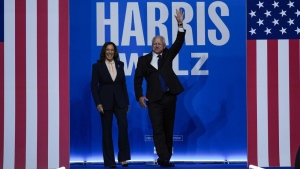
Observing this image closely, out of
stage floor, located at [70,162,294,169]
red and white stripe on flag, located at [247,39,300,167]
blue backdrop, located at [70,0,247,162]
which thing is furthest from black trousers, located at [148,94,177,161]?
red and white stripe on flag, located at [247,39,300,167]

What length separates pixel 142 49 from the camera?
25.5 feet

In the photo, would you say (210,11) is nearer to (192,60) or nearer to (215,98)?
(192,60)

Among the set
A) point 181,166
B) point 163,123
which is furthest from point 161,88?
point 181,166

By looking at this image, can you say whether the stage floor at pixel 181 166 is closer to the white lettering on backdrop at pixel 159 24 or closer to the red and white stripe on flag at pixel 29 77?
the red and white stripe on flag at pixel 29 77

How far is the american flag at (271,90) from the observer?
679 cm

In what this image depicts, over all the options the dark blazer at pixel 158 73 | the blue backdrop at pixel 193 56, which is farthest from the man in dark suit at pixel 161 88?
the blue backdrop at pixel 193 56

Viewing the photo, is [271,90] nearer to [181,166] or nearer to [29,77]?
[181,166]

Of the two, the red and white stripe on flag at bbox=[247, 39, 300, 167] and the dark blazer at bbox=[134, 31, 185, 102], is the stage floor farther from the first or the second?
the dark blazer at bbox=[134, 31, 185, 102]

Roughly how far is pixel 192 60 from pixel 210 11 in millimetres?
696

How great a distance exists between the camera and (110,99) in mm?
6953

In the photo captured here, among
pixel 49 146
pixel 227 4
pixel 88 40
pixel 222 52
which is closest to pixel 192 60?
pixel 222 52

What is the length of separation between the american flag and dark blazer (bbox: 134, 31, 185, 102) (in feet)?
2.76

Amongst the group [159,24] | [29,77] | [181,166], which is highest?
[159,24]

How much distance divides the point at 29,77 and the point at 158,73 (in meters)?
1.51
